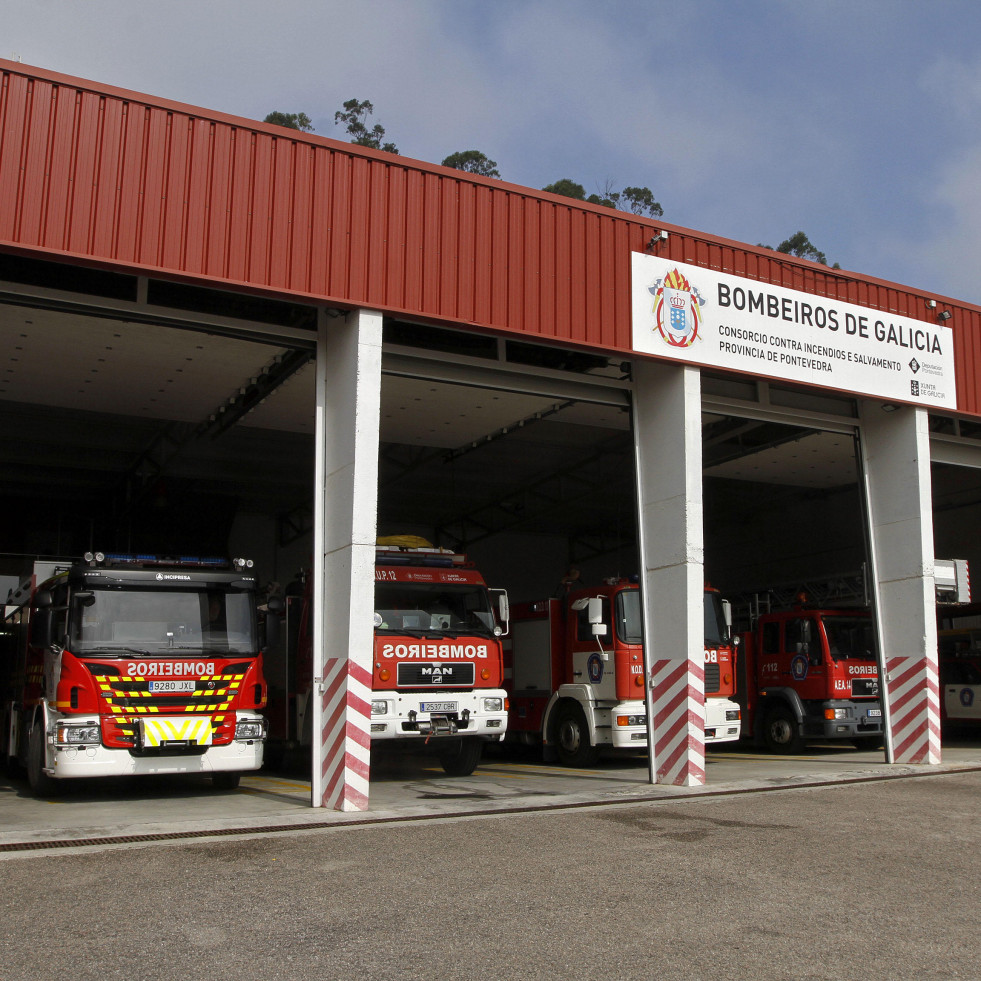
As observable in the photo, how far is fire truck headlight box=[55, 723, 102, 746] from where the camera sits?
354 inches

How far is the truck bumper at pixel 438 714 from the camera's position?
1031cm

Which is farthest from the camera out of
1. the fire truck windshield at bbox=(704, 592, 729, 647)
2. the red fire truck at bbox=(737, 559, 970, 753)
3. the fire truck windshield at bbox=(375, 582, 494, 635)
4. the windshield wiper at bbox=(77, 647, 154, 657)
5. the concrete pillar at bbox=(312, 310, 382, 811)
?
the red fire truck at bbox=(737, 559, 970, 753)

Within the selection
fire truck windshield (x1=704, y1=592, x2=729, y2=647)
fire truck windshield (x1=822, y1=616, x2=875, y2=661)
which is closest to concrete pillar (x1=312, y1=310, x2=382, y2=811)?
fire truck windshield (x1=704, y1=592, x2=729, y2=647)

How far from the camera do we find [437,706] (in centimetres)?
1062

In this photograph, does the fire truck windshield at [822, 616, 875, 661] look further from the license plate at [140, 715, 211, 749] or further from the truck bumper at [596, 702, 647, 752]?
the license plate at [140, 715, 211, 749]

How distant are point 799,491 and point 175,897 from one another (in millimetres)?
16482

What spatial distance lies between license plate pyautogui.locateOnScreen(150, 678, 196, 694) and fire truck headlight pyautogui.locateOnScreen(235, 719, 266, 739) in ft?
2.06

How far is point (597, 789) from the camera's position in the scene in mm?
10172

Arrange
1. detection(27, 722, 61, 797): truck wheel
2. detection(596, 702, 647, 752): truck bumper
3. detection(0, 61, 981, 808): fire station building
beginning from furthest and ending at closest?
detection(596, 702, 647, 752): truck bumper → detection(27, 722, 61, 797): truck wheel → detection(0, 61, 981, 808): fire station building

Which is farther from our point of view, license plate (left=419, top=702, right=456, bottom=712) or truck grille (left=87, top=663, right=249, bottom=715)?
license plate (left=419, top=702, right=456, bottom=712)

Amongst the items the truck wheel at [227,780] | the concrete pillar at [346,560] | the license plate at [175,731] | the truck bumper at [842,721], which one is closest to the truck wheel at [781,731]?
the truck bumper at [842,721]

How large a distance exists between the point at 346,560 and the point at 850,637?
9.07m

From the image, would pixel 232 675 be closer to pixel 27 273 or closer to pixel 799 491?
pixel 27 273

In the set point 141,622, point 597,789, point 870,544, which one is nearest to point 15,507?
point 141,622
